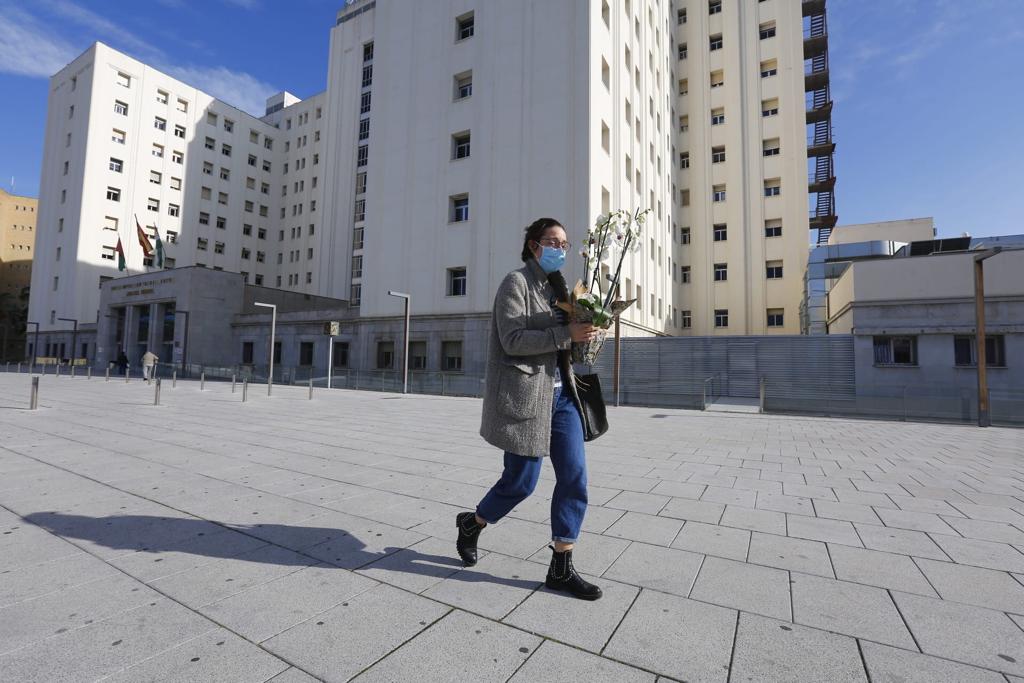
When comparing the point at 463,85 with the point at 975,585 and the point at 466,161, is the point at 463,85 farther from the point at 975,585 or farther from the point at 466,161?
the point at 975,585

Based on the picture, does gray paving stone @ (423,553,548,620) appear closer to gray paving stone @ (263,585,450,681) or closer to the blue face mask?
gray paving stone @ (263,585,450,681)

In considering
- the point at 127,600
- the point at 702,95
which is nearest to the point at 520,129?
the point at 702,95

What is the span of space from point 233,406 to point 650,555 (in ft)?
42.3

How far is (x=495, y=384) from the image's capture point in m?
2.65

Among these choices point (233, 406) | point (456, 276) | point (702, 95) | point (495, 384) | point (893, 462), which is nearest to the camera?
point (495, 384)

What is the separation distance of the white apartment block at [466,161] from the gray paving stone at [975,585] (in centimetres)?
1851

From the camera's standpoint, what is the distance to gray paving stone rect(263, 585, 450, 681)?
1917mm

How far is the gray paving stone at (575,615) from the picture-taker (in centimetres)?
213

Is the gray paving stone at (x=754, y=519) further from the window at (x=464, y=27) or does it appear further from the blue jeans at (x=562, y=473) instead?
the window at (x=464, y=27)

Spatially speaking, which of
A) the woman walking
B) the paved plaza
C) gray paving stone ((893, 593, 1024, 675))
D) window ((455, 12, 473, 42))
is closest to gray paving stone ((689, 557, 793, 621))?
the paved plaza

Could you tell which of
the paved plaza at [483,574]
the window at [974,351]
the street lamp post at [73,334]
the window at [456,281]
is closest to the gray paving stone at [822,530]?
the paved plaza at [483,574]

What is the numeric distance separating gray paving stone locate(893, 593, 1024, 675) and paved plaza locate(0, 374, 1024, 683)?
0.01 m

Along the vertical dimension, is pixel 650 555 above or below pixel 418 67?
below

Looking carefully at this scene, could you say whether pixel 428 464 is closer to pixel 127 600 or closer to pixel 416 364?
pixel 127 600
